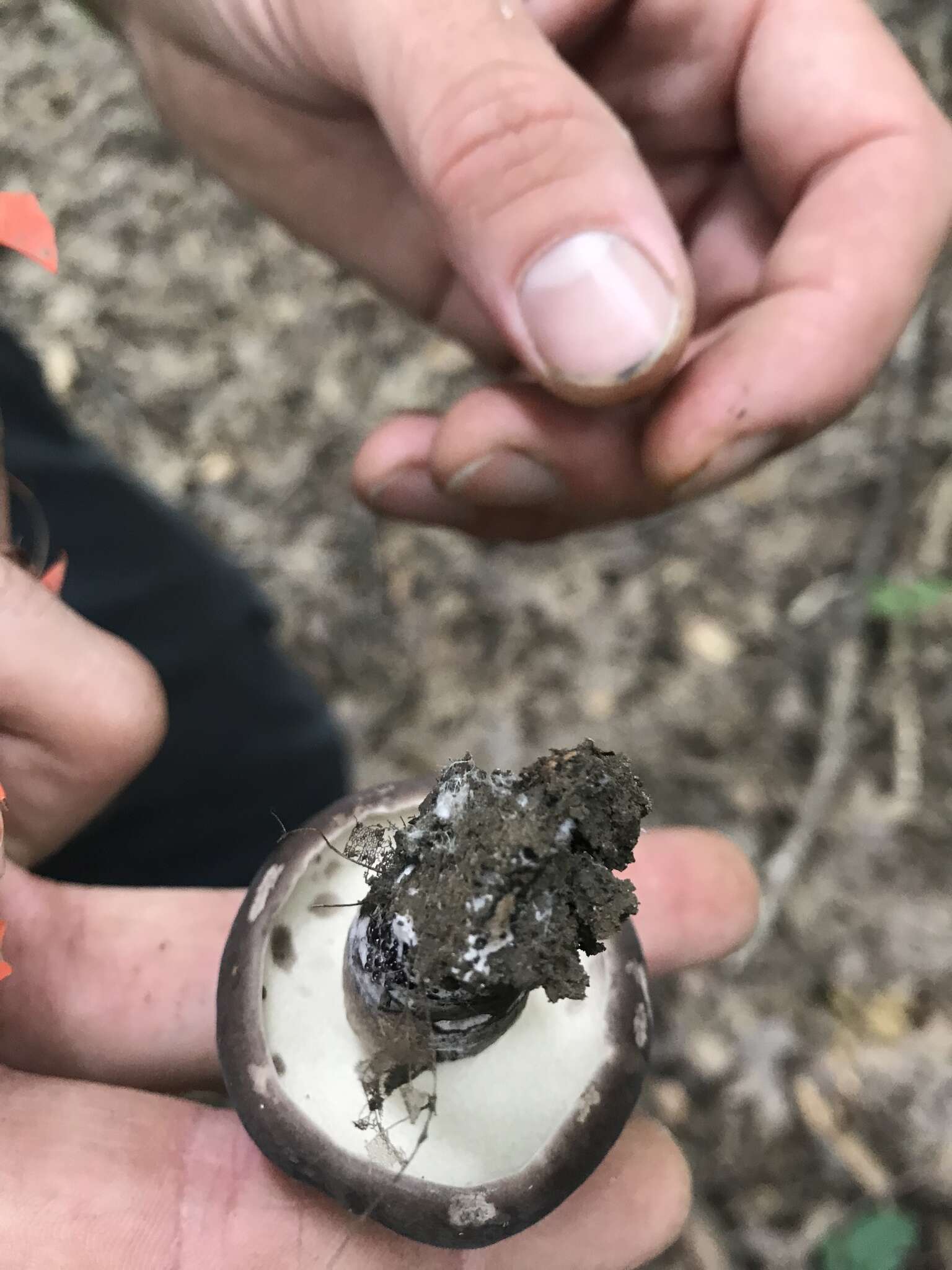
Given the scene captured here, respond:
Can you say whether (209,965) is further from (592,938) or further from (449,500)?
(449,500)

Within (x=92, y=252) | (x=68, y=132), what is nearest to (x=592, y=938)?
(x=92, y=252)

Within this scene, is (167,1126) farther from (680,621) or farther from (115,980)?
(680,621)

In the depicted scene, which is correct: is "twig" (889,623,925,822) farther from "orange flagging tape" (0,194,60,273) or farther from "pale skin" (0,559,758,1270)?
"orange flagging tape" (0,194,60,273)

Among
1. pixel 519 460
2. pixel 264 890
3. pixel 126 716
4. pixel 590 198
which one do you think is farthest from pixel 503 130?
pixel 264 890

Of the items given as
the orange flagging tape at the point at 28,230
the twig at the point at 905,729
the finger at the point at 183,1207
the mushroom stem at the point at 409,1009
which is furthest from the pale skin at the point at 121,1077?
the twig at the point at 905,729

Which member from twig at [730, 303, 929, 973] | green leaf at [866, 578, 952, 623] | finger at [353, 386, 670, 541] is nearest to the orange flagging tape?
finger at [353, 386, 670, 541]
